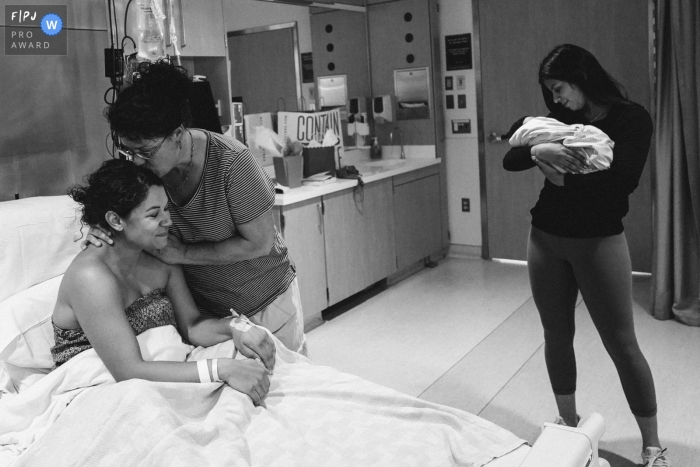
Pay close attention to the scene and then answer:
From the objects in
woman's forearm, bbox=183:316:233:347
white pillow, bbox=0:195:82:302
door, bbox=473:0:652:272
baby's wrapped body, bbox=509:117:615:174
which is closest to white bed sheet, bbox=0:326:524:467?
woman's forearm, bbox=183:316:233:347

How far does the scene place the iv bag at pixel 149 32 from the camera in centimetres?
311

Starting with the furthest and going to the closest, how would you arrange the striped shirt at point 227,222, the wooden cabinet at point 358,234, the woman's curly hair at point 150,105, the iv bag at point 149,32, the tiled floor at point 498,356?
the wooden cabinet at point 358,234 → the iv bag at point 149,32 → the tiled floor at point 498,356 → the striped shirt at point 227,222 → the woman's curly hair at point 150,105

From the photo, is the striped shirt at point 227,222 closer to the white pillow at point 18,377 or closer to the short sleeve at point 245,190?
the short sleeve at point 245,190

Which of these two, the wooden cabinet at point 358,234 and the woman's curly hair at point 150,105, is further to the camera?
the wooden cabinet at point 358,234

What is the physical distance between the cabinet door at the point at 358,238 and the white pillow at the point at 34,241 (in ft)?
6.35

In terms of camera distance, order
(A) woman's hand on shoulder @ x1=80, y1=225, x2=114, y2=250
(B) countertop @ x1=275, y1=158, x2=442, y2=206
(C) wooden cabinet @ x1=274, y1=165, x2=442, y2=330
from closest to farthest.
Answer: (A) woman's hand on shoulder @ x1=80, y1=225, x2=114, y2=250 < (B) countertop @ x1=275, y1=158, x2=442, y2=206 < (C) wooden cabinet @ x1=274, y1=165, x2=442, y2=330

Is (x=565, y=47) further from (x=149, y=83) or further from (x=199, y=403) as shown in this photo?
(x=199, y=403)

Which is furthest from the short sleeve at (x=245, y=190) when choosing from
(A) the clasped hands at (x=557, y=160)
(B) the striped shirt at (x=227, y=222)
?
(A) the clasped hands at (x=557, y=160)

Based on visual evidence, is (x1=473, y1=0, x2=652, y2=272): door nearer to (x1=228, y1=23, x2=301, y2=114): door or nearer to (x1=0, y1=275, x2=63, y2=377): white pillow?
(x1=228, y1=23, x2=301, y2=114): door

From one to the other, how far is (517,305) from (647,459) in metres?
1.92

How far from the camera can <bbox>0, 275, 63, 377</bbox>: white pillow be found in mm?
1871

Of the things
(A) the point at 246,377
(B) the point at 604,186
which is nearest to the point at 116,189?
(A) the point at 246,377

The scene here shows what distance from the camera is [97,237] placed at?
177 cm

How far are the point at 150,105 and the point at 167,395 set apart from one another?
696 millimetres
